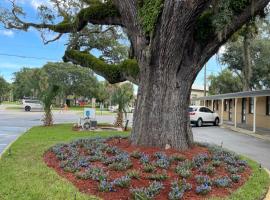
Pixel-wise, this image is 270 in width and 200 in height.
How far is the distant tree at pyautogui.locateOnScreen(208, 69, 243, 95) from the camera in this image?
51438 mm

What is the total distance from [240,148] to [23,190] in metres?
10.4

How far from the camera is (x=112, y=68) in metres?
11.3

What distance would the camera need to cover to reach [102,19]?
33.6ft

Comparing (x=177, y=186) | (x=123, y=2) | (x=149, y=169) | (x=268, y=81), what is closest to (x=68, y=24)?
(x=123, y=2)

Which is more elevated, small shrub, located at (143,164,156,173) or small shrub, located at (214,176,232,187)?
small shrub, located at (143,164,156,173)

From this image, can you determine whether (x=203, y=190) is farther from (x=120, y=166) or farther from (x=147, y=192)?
(x=120, y=166)

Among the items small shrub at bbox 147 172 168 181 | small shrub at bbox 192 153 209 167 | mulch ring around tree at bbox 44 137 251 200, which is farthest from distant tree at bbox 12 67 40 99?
small shrub at bbox 147 172 168 181

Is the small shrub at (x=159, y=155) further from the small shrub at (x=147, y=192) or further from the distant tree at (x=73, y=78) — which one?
the distant tree at (x=73, y=78)

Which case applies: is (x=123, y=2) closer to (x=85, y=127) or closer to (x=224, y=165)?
(x=224, y=165)

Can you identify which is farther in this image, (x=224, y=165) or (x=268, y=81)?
(x=268, y=81)

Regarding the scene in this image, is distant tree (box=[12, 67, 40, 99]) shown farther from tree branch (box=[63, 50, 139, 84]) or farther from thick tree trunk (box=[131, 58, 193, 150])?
thick tree trunk (box=[131, 58, 193, 150])

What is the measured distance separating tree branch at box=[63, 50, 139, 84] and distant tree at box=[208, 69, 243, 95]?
137 feet

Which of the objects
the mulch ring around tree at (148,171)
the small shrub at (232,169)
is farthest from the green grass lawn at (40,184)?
the small shrub at (232,169)

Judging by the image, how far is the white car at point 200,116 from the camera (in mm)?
27016
